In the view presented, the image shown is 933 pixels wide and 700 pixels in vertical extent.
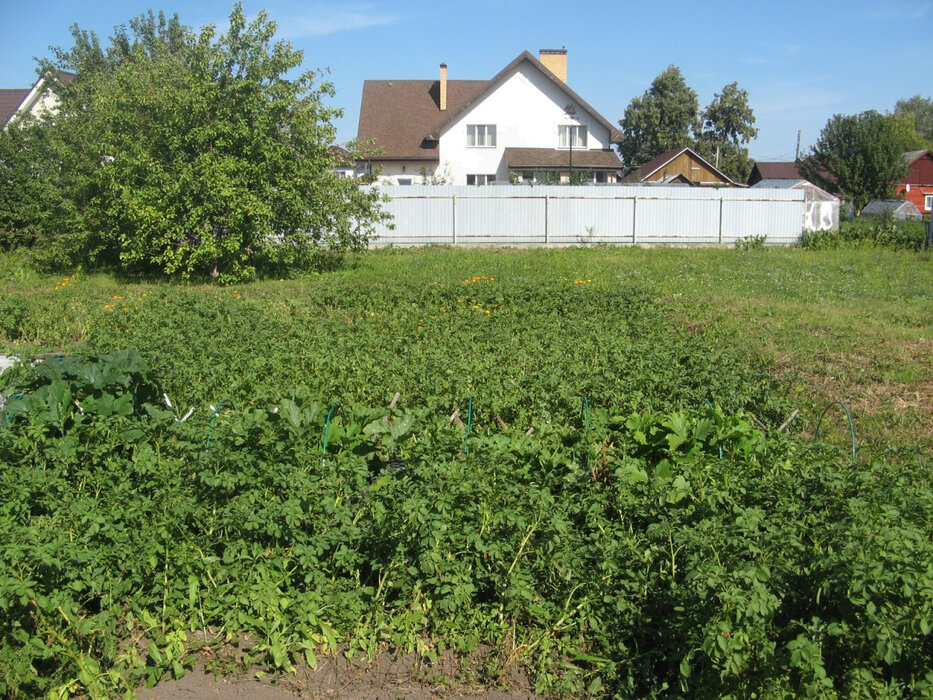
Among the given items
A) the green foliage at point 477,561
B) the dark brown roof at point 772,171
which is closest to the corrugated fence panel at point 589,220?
the green foliage at point 477,561

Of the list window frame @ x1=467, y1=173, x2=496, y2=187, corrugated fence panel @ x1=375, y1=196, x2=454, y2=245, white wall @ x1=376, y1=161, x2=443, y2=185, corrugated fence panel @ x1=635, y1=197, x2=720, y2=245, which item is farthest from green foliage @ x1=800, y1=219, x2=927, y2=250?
white wall @ x1=376, y1=161, x2=443, y2=185

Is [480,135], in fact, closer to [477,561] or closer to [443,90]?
[443,90]

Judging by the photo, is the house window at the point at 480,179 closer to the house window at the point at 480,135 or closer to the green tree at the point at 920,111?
the house window at the point at 480,135

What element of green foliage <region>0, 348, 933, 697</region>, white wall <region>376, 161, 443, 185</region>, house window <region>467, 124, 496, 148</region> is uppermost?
house window <region>467, 124, 496, 148</region>

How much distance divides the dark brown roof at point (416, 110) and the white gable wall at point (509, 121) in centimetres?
43

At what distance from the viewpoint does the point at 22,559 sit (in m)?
3.59

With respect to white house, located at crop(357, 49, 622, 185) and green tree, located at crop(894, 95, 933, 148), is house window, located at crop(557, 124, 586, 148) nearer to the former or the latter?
white house, located at crop(357, 49, 622, 185)

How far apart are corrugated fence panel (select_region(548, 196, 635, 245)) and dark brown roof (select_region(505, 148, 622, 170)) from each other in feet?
41.4

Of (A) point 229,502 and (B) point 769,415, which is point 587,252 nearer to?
(B) point 769,415

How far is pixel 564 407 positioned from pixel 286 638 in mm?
2671

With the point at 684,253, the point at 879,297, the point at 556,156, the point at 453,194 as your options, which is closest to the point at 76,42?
the point at 453,194

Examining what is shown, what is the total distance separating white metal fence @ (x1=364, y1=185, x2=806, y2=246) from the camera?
71.9 ft

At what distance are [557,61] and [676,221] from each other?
65.4 feet

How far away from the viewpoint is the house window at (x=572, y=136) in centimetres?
3634
